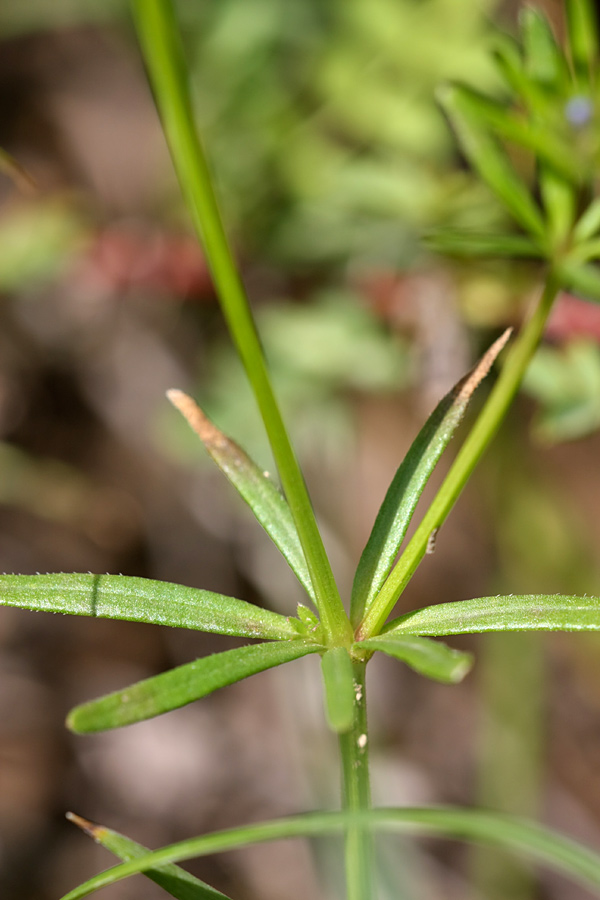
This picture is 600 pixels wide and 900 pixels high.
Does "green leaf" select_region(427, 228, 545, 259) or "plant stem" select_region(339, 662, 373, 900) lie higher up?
"green leaf" select_region(427, 228, 545, 259)

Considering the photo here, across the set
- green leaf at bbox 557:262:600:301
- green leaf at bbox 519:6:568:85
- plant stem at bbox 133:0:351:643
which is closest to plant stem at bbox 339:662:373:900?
plant stem at bbox 133:0:351:643

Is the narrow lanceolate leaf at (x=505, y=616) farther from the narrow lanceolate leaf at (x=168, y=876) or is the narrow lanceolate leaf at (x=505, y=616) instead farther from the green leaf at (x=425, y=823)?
the narrow lanceolate leaf at (x=168, y=876)

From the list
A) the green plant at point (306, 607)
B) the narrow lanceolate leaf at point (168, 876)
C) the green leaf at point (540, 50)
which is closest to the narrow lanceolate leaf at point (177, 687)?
the green plant at point (306, 607)

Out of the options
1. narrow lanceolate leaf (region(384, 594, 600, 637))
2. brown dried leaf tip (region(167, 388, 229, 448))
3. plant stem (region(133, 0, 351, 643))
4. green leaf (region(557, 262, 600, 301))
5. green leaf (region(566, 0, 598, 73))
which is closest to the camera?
plant stem (region(133, 0, 351, 643))

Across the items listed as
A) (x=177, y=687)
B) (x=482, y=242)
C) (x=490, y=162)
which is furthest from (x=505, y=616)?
(x=490, y=162)

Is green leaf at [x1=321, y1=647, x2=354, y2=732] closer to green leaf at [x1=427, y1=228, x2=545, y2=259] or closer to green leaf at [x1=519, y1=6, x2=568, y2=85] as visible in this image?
green leaf at [x1=427, y1=228, x2=545, y2=259]

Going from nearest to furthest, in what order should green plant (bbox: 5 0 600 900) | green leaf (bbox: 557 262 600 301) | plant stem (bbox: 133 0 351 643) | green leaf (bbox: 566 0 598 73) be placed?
plant stem (bbox: 133 0 351 643)
green plant (bbox: 5 0 600 900)
green leaf (bbox: 557 262 600 301)
green leaf (bbox: 566 0 598 73)

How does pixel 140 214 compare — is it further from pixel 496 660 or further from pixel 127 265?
pixel 496 660

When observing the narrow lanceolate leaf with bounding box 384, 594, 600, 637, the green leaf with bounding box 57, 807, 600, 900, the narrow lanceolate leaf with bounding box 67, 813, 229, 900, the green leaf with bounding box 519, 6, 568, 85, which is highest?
the green leaf with bounding box 519, 6, 568, 85

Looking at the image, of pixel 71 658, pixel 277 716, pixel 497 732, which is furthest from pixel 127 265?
pixel 497 732
